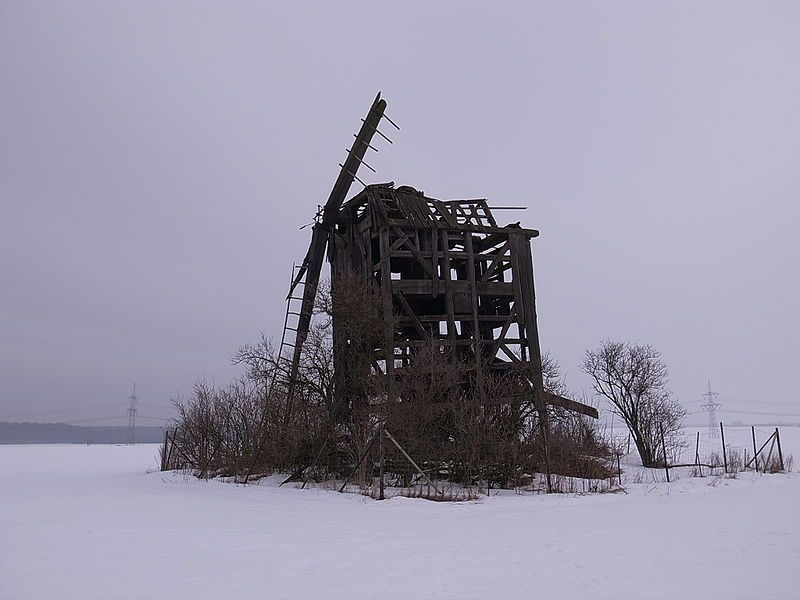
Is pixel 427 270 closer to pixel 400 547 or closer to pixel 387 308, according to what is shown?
pixel 387 308

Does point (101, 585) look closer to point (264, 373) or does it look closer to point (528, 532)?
point (528, 532)

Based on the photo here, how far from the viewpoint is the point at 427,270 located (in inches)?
970

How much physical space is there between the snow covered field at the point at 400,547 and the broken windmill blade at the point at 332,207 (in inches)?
405

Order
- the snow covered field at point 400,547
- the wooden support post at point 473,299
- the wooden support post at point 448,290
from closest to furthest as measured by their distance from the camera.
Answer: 1. the snow covered field at point 400,547
2. the wooden support post at point 448,290
3. the wooden support post at point 473,299

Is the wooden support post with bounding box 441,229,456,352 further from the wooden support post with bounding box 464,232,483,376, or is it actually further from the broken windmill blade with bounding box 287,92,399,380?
the broken windmill blade with bounding box 287,92,399,380

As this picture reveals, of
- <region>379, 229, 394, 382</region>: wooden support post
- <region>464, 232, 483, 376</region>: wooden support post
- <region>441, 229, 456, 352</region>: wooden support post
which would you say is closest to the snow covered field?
<region>379, 229, 394, 382</region>: wooden support post

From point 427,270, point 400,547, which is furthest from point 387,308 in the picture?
point 400,547

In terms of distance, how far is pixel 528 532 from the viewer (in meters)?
11.9

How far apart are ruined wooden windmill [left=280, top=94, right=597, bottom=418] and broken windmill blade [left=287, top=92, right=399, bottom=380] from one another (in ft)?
0.14

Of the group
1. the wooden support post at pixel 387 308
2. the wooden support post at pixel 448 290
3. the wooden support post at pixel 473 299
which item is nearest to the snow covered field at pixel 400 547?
the wooden support post at pixel 387 308

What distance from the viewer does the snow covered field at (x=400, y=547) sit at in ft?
24.8

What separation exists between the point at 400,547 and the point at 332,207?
63.6ft

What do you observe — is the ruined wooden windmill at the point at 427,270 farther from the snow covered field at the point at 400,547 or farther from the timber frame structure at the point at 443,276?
the snow covered field at the point at 400,547

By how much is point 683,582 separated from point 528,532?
440cm
